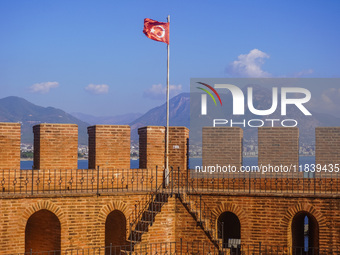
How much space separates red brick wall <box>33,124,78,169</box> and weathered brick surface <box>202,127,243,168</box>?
4448mm

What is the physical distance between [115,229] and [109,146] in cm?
270

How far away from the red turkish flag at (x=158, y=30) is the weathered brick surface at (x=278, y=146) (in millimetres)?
4552

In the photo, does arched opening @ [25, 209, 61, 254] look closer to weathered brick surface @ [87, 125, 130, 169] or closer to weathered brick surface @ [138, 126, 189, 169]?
weathered brick surface @ [87, 125, 130, 169]

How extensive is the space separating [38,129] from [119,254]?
4.60 meters

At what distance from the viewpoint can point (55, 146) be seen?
1881 centimetres

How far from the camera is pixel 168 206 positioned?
18766 millimetres

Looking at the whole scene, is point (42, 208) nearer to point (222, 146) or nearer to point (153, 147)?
point (153, 147)

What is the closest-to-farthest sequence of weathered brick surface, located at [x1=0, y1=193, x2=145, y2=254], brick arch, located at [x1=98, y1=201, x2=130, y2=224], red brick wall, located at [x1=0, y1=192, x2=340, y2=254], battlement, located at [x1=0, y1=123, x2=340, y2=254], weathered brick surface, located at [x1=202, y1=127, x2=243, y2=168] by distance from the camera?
weathered brick surface, located at [x1=0, y1=193, x2=145, y2=254], red brick wall, located at [x1=0, y1=192, x2=340, y2=254], battlement, located at [x1=0, y1=123, x2=340, y2=254], brick arch, located at [x1=98, y1=201, x2=130, y2=224], weathered brick surface, located at [x1=202, y1=127, x2=243, y2=168]

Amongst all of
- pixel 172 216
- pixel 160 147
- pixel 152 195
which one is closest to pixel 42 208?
pixel 152 195

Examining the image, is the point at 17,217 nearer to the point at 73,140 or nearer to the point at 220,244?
the point at 73,140

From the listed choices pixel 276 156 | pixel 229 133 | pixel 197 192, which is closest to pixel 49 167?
pixel 197 192

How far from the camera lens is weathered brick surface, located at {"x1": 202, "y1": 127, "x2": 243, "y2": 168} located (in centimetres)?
2016

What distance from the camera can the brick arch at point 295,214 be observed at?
18.0m

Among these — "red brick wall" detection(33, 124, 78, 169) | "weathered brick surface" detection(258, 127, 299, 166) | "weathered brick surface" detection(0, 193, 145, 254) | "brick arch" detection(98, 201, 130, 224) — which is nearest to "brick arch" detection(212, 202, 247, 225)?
"weathered brick surface" detection(258, 127, 299, 166)
